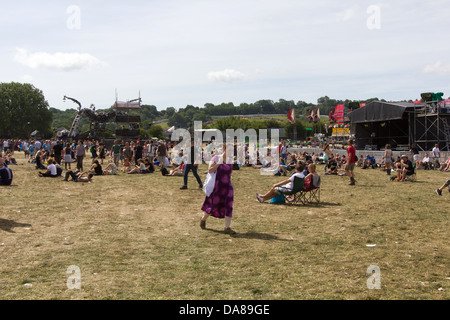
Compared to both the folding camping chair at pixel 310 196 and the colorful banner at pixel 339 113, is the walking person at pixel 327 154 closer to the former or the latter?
the folding camping chair at pixel 310 196

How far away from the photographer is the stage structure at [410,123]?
3065 centimetres

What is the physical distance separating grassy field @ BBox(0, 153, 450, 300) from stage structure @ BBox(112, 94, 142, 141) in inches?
2553

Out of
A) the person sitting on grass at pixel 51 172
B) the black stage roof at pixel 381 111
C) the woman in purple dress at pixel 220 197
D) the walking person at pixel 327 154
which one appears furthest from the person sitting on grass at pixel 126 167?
the black stage roof at pixel 381 111

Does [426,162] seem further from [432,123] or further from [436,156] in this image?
[432,123]

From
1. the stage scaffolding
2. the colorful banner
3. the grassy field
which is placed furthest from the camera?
the colorful banner

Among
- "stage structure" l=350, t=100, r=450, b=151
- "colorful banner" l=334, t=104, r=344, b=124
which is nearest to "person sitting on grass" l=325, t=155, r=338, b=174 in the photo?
"stage structure" l=350, t=100, r=450, b=151

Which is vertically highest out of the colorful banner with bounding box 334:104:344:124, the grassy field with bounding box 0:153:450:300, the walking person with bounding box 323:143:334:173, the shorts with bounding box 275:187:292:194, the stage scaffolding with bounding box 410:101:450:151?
the colorful banner with bounding box 334:104:344:124

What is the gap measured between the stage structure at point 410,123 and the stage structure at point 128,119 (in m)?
47.1

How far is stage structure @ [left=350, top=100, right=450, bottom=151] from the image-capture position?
3065 centimetres

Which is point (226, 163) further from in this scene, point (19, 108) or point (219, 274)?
point (19, 108)

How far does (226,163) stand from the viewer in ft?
29.2

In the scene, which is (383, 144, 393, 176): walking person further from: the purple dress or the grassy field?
the purple dress

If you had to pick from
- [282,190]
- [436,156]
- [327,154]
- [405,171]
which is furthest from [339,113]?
[282,190]

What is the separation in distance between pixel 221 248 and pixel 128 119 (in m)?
78.9
